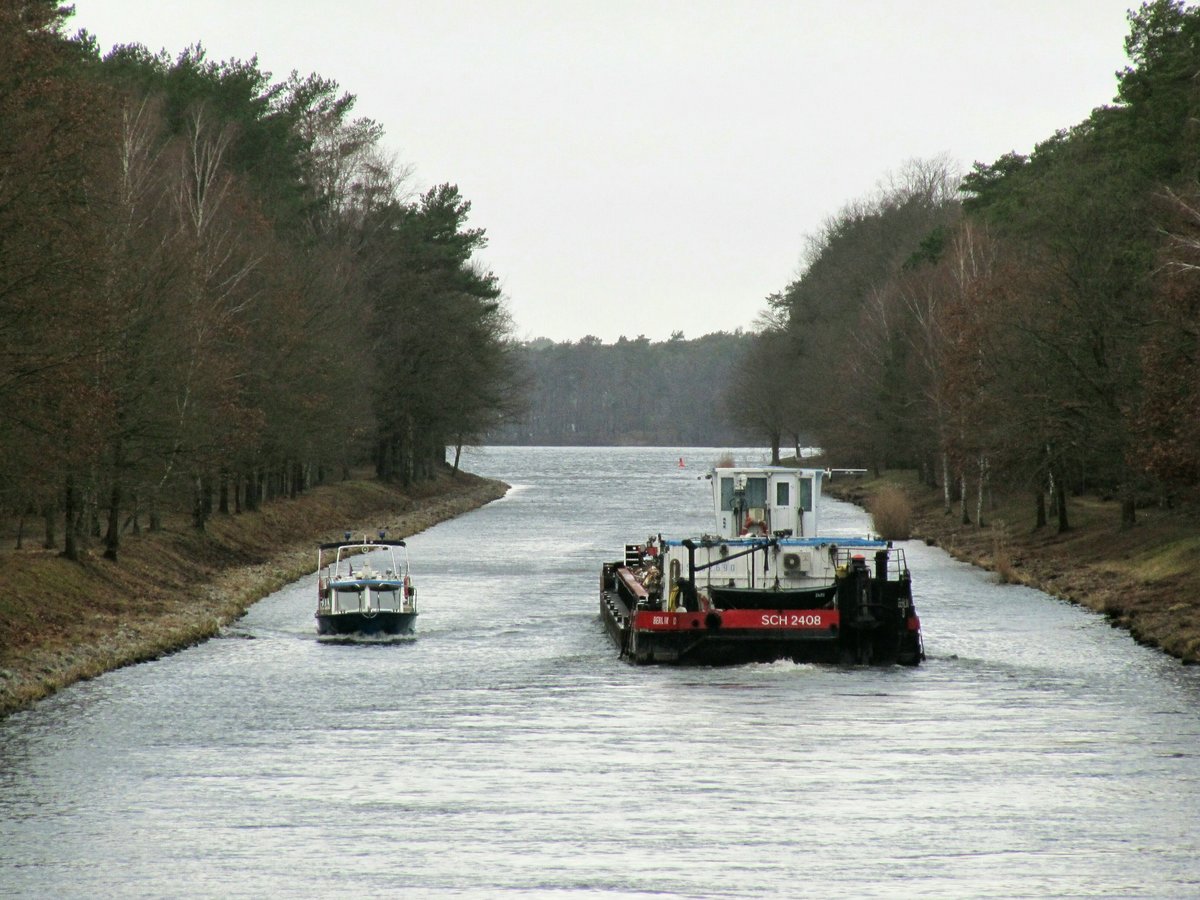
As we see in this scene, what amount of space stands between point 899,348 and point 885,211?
40818 millimetres

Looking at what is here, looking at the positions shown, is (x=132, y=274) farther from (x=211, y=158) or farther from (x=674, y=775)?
(x=674, y=775)

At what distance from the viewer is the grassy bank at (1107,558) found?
40875 mm

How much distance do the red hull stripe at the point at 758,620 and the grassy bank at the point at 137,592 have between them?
11.2 m

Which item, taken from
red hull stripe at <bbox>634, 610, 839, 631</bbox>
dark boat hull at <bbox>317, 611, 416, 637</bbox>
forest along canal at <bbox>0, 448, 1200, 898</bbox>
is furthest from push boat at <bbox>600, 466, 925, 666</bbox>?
dark boat hull at <bbox>317, 611, 416, 637</bbox>

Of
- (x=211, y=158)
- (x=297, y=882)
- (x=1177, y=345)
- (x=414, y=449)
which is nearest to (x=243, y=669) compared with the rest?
(x=297, y=882)

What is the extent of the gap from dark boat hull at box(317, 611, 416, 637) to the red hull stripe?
786cm

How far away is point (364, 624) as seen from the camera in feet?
133

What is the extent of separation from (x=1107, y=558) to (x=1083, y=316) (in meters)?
8.38

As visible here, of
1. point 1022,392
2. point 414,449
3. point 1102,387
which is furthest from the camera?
point 414,449

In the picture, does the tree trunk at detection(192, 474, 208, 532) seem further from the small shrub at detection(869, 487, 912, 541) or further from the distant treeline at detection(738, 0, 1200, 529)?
the small shrub at detection(869, 487, 912, 541)

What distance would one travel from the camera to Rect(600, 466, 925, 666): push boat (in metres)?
35.5

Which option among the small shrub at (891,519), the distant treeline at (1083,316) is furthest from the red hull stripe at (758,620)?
the small shrub at (891,519)

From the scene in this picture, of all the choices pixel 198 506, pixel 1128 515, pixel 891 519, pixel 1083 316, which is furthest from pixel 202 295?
pixel 891 519

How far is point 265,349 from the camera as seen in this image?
6131 cm
